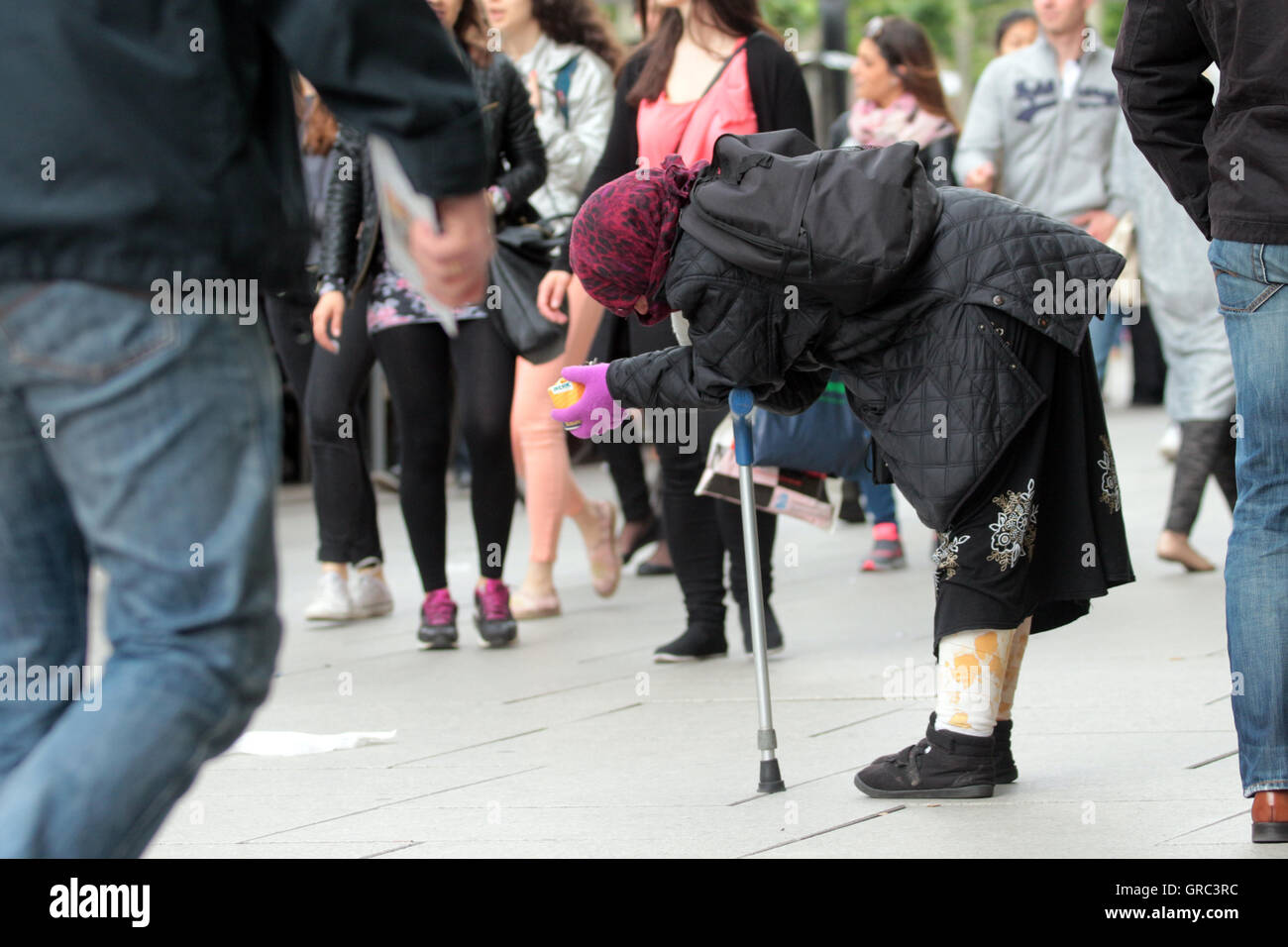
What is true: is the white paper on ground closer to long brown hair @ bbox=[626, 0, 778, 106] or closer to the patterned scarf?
long brown hair @ bbox=[626, 0, 778, 106]

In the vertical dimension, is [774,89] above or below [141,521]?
above

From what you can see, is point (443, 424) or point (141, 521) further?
point (443, 424)

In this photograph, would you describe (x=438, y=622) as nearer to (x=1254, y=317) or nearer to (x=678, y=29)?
(x=678, y=29)

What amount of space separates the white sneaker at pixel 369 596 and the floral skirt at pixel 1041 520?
3387 millimetres

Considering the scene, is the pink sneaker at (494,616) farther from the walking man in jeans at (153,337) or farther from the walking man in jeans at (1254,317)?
the walking man in jeans at (153,337)

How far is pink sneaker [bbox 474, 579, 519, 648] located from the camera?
19.0ft

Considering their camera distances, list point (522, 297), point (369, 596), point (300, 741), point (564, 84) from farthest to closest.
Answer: point (564, 84)
point (369, 596)
point (522, 297)
point (300, 741)

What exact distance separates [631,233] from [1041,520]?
1.07m

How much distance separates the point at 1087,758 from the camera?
3967 millimetres

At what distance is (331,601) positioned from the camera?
21.4ft

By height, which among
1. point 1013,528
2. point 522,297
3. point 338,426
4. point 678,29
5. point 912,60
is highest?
point 912,60

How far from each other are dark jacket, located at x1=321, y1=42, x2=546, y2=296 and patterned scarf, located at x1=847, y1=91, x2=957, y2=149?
2395mm

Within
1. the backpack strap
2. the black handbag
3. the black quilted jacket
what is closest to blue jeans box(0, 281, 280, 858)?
the black quilted jacket

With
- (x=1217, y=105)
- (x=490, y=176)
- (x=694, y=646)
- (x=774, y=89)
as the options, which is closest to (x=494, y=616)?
(x=694, y=646)
